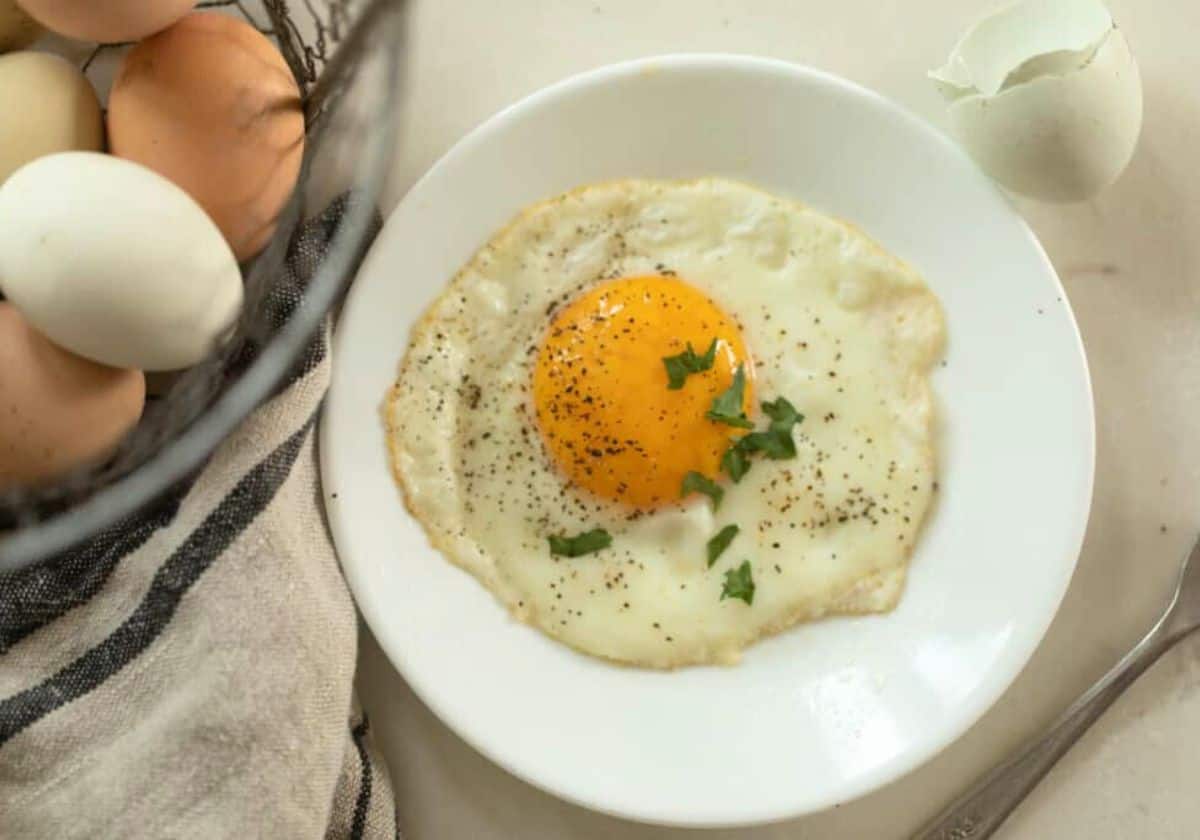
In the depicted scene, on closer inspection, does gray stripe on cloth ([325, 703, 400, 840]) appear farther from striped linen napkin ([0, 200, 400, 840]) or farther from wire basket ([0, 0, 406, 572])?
wire basket ([0, 0, 406, 572])

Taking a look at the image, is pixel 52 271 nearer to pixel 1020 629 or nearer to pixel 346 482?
pixel 346 482

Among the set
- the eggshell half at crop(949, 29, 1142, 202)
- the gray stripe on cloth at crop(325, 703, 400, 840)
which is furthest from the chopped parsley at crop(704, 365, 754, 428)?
the gray stripe on cloth at crop(325, 703, 400, 840)

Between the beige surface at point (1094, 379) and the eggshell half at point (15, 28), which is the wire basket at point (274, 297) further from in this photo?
the beige surface at point (1094, 379)

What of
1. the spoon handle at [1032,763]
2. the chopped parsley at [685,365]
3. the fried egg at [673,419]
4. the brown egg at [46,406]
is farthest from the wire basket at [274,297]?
the spoon handle at [1032,763]

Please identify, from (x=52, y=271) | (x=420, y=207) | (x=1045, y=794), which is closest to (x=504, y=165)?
(x=420, y=207)

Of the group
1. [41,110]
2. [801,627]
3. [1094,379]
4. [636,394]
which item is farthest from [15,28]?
[1094,379]

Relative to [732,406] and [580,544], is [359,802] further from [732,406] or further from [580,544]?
[732,406]
